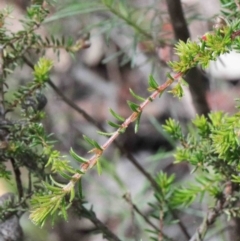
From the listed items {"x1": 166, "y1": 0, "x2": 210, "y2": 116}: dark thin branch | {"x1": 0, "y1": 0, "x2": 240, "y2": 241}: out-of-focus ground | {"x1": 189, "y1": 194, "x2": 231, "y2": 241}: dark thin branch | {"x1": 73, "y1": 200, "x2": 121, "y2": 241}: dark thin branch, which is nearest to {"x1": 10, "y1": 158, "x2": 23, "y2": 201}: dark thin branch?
{"x1": 73, "y1": 200, "x2": 121, "y2": 241}: dark thin branch

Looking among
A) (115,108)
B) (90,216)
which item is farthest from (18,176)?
(115,108)

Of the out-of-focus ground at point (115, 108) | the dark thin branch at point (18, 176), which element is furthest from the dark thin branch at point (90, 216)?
the out-of-focus ground at point (115, 108)

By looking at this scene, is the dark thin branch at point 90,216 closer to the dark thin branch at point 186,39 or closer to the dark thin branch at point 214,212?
the dark thin branch at point 214,212

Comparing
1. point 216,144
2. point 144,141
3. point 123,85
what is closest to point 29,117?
point 216,144

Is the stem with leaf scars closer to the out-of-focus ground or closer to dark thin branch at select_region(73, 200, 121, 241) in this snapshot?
dark thin branch at select_region(73, 200, 121, 241)

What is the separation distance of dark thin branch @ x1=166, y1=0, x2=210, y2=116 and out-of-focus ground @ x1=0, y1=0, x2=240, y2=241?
56cm

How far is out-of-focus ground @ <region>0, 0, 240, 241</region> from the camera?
1.67m

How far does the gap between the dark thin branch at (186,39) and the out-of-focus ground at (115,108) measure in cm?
56

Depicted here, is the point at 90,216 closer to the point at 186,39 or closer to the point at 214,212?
the point at 214,212

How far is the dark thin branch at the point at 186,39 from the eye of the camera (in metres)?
0.84

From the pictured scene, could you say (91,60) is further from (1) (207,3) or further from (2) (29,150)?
(2) (29,150)

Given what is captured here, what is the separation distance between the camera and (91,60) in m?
2.22

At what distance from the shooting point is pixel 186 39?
876mm

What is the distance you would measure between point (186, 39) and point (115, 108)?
46.7 inches
